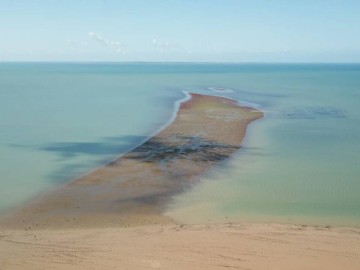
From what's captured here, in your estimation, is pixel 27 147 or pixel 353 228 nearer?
pixel 353 228

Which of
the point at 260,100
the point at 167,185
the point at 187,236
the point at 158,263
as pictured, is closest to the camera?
the point at 158,263

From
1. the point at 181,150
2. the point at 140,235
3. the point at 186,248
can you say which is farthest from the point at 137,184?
the point at 186,248

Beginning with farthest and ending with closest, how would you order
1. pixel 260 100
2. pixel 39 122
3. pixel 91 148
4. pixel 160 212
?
pixel 260 100
pixel 39 122
pixel 91 148
pixel 160 212

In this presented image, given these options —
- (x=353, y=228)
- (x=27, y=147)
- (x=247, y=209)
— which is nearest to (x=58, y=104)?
(x=27, y=147)

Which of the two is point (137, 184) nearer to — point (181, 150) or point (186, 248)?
point (181, 150)

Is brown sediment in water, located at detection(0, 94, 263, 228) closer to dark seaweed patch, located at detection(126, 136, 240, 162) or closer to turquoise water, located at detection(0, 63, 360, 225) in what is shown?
dark seaweed patch, located at detection(126, 136, 240, 162)

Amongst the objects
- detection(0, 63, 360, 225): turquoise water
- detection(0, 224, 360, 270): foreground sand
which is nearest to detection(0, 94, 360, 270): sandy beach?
detection(0, 224, 360, 270): foreground sand

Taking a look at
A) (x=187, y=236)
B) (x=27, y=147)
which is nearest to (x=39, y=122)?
(x=27, y=147)

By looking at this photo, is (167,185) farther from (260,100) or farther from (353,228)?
(260,100)
